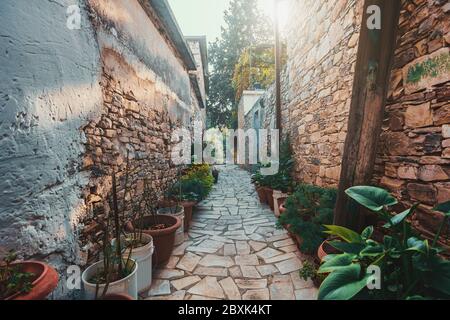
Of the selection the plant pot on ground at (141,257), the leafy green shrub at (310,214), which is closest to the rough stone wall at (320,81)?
the leafy green shrub at (310,214)

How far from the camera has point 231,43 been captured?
21234mm

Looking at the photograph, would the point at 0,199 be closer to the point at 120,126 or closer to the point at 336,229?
the point at 120,126

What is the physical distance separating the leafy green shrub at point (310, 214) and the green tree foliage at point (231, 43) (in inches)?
662

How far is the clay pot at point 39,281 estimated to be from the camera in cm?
120

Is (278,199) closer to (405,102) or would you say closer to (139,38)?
(405,102)

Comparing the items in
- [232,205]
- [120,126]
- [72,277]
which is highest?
[120,126]

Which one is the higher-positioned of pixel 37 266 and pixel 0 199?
pixel 0 199

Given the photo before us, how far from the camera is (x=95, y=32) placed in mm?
2453

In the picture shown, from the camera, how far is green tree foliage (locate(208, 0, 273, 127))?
783 inches

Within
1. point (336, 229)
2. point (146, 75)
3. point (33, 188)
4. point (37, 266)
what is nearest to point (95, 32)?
point (146, 75)

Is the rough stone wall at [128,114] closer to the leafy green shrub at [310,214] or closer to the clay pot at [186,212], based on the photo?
the clay pot at [186,212]

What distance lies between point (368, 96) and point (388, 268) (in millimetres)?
1482

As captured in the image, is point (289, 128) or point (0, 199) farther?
point (289, 128)
